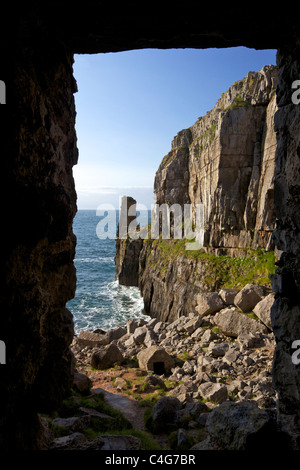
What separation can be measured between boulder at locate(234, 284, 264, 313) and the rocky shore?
0.06 metres

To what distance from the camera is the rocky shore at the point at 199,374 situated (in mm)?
5660

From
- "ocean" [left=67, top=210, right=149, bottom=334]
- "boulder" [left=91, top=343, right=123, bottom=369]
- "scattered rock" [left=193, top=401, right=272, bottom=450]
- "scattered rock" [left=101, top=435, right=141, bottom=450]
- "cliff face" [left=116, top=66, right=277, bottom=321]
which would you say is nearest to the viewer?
"scattered rock" [left=193, top=401, right=272, bottom=450]

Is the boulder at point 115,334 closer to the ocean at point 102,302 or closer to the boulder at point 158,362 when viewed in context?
the boulder at point 158,362

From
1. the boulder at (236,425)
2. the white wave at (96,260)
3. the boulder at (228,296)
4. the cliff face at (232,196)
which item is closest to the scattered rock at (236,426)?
the boulder at (236,425)

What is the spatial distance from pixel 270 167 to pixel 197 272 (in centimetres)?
1099

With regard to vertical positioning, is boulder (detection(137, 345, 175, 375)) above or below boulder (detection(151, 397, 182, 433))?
below

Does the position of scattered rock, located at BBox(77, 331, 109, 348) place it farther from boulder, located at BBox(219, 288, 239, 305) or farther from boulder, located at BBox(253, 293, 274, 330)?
boulder, located at BBox(253, 293, 274, 330)

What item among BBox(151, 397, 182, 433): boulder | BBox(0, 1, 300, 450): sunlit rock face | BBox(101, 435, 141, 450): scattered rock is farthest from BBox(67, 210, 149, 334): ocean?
BBox(0, 1, 300, 450): sunlit rock face

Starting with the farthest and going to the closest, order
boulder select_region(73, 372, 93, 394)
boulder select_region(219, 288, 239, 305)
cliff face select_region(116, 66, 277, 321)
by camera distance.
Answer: cliff face select_region(116, 66, 277, 321) → boulder select_region(219, 288, 239, 305) → boulder select_region(73, 372, 93, 394)

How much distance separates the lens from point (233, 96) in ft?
87.2

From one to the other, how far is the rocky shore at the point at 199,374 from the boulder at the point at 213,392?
22mm

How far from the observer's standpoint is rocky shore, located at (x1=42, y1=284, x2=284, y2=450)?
5.66 meters

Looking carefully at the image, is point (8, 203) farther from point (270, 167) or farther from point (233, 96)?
point (233, 96)

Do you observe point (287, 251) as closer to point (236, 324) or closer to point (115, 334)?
point (236, 324)
